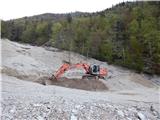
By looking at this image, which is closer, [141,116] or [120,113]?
[120,113]

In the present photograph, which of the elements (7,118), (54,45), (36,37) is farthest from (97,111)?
(36,37)

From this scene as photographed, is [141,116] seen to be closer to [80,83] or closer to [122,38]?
[80,83]

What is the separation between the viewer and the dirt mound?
34.7 meters

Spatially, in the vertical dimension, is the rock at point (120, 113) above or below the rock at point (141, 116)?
above

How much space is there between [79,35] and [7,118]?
50.7 m

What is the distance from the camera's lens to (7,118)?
16.0 meters

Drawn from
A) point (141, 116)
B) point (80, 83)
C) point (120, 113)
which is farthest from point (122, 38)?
point (120, 113)

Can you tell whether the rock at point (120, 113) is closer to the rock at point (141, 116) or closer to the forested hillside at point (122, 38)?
the rock at point (141, 116)

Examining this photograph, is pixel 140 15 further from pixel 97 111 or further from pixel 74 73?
pixel 97 111

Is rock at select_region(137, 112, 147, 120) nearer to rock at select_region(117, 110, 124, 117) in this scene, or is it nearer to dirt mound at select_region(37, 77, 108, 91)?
rock at select_region(117, 110, 124, 117)

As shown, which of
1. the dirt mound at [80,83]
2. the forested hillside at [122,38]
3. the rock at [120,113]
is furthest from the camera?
the forested hillside at [122,38]

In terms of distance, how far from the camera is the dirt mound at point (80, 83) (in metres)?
34.7

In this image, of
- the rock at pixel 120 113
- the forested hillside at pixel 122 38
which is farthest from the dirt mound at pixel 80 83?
the rock at pixel 120 113

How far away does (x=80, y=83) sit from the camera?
35.2 meters
